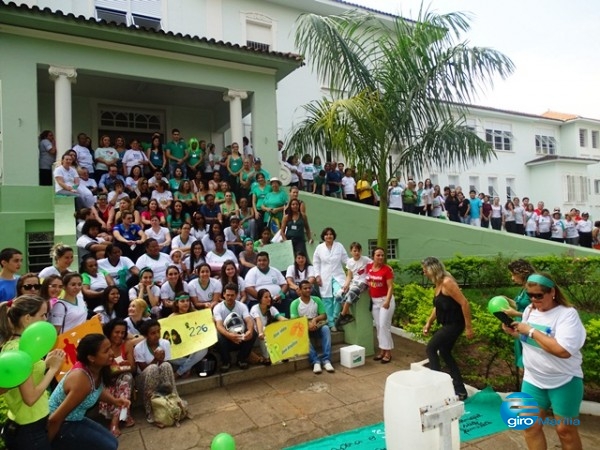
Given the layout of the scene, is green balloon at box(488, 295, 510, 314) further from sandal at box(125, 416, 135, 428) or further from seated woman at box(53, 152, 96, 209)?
seated woman at box(53, 152, 96, 209)

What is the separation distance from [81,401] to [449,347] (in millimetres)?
3906

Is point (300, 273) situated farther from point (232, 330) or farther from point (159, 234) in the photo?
point (159, 234)

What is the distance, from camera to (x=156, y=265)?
21.8 feet

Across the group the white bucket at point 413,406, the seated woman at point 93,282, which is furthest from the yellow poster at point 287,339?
the white bucket at point 413,406

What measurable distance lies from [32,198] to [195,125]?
23.4 ft

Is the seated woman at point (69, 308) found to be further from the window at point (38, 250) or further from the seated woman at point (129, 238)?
the window at point (38, 250)

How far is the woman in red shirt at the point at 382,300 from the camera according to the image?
627 cm

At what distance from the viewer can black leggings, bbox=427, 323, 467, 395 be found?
4.80m

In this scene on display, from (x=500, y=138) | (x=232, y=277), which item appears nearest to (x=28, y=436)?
(x=232, y=277)

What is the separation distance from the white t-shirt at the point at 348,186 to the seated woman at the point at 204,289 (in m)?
7.12

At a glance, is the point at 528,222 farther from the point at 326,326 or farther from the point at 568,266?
the point at 326,326

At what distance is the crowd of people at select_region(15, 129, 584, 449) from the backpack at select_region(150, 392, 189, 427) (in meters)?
0.18

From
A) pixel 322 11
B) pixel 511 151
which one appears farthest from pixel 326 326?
pixel 511 151

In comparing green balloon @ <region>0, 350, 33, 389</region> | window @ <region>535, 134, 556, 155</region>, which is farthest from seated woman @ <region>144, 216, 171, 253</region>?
window @ <region>535, 134, 556, 155</region>
